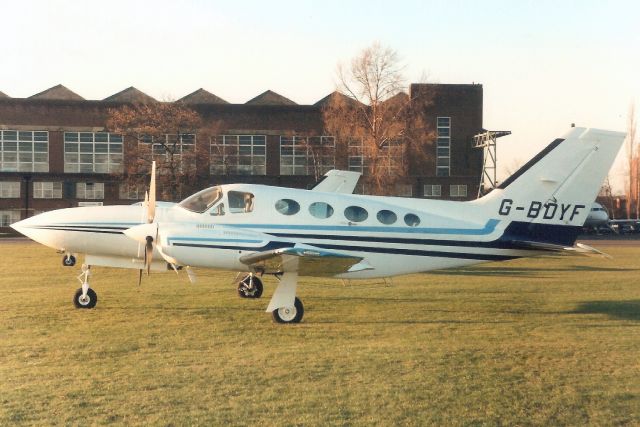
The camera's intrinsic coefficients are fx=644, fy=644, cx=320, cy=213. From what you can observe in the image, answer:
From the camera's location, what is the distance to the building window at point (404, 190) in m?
59.8

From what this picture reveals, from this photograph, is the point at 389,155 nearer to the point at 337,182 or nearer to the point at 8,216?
the point at 337,182

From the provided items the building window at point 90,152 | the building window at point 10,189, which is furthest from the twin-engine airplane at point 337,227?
the building window at point 10,189

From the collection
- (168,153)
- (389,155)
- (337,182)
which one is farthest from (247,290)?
(168,153)

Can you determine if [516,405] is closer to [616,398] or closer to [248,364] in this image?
[616,398]

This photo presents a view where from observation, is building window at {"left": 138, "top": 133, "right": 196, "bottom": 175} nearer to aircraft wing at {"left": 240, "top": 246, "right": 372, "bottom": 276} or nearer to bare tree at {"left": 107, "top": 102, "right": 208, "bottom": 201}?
bare tree at {"left": 107, "top": 102, "right": 208, "bottom": 201}

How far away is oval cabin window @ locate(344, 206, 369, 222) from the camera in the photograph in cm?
1309

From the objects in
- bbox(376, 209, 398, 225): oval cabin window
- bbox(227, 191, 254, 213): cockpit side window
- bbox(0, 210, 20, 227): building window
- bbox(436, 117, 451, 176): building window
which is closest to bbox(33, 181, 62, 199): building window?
bbox(0, 210, 20, 227): building window

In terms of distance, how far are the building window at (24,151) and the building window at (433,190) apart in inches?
1615

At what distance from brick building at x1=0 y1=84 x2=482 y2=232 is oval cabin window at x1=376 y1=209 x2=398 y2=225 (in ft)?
169

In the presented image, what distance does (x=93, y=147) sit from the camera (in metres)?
69.8

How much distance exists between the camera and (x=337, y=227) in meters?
13.0

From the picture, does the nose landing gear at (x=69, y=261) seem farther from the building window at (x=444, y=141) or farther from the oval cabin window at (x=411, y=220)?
the building window at (x=444, y=141)

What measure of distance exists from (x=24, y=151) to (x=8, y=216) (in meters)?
7.29

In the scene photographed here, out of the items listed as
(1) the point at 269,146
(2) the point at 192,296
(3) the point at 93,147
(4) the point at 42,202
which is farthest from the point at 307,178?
(2) the point at 192,296
